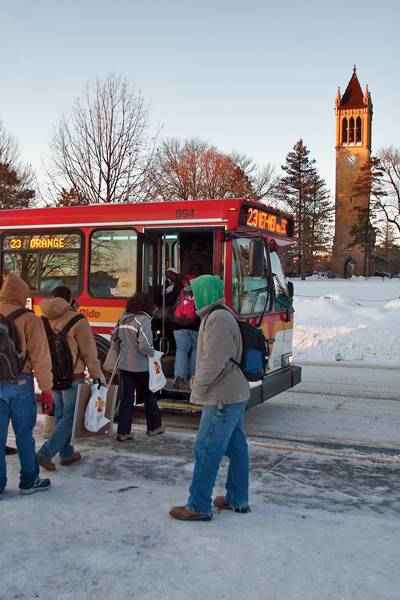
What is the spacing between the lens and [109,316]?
813cm

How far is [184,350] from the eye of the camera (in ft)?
24.9

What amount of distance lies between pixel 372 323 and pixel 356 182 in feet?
187

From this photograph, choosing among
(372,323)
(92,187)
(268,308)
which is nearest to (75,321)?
(268,308)

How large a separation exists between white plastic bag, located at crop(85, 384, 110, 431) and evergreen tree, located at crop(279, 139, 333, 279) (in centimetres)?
6240

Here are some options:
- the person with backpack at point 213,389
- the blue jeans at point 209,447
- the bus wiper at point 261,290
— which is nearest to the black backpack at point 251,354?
the person with backpack at point 213,389

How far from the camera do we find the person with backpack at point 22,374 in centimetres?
489

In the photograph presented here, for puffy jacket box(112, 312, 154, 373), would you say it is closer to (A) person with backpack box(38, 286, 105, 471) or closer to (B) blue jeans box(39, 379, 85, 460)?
(A) person with backpack box(38, 286, 105, 471)

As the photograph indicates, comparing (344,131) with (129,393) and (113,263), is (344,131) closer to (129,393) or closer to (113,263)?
(113,263)

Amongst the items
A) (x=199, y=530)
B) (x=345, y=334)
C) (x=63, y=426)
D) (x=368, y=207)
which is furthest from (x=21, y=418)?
(x=368, y=207)

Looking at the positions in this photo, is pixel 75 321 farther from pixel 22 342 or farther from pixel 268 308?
pixel 268 308

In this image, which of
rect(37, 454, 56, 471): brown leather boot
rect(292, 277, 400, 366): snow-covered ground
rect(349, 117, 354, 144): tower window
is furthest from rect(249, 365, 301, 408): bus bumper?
rect(349, 117, 354, 144): tower window

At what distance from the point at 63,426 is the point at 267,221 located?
156 inches

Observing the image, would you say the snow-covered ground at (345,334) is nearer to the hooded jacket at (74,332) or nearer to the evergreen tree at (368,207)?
the hooded jacket at (74,332)

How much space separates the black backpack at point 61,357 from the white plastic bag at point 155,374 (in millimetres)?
1253
